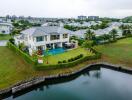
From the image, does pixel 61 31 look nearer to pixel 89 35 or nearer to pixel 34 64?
pixel 89 35

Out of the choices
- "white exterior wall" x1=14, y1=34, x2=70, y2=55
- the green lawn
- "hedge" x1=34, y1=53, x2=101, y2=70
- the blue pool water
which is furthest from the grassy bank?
the blue pool water

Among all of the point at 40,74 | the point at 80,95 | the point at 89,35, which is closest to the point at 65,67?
the point at 40,74

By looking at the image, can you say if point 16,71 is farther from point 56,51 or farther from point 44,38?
point 44,38

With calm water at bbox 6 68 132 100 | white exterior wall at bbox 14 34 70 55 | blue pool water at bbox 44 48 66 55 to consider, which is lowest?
calm water at bbox 6 68 132 100

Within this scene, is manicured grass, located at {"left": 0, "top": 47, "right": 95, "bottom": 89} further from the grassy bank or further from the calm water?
the calm water

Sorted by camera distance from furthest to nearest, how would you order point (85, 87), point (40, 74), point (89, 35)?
1. point (89, 35)
2. point (40, 74)
3. point (85, 87)

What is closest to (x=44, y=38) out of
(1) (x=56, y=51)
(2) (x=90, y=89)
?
(1) (x=56, y=51)
